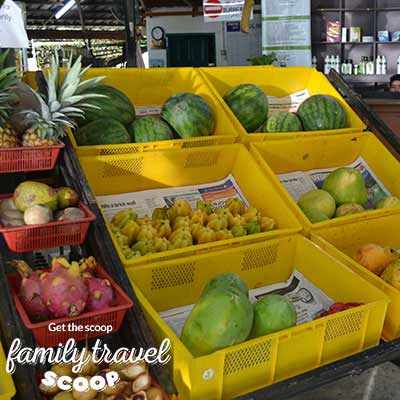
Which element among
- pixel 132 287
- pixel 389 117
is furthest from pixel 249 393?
pixel 389 117

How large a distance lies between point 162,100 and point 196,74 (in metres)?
0.24

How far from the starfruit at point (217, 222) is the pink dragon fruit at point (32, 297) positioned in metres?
0.81

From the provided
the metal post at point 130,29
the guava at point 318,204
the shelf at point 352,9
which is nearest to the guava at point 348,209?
the guava at point 318,204

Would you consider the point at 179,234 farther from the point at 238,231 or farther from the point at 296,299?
the point at 296,299

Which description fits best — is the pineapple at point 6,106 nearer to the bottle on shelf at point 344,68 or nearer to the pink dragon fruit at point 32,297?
the pink dragon fruit at point 32,297

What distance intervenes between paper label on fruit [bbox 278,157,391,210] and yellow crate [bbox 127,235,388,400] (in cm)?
56

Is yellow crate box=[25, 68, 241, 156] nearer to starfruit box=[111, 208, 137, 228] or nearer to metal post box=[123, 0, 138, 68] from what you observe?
starfruit box=[111, 208, 137, 228]

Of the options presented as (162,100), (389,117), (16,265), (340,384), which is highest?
(162,100)

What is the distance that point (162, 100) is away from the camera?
2.81 m

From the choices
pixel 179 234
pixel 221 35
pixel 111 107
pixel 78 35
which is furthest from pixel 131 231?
pixel 221 35

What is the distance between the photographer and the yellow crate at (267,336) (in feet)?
4.48

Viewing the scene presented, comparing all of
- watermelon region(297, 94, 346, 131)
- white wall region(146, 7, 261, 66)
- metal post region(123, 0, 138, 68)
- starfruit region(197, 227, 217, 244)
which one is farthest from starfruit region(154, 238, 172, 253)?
white wall region(146, 7, 261, 66)

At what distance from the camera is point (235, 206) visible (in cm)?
229

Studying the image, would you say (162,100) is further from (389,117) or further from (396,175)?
(389,117)
